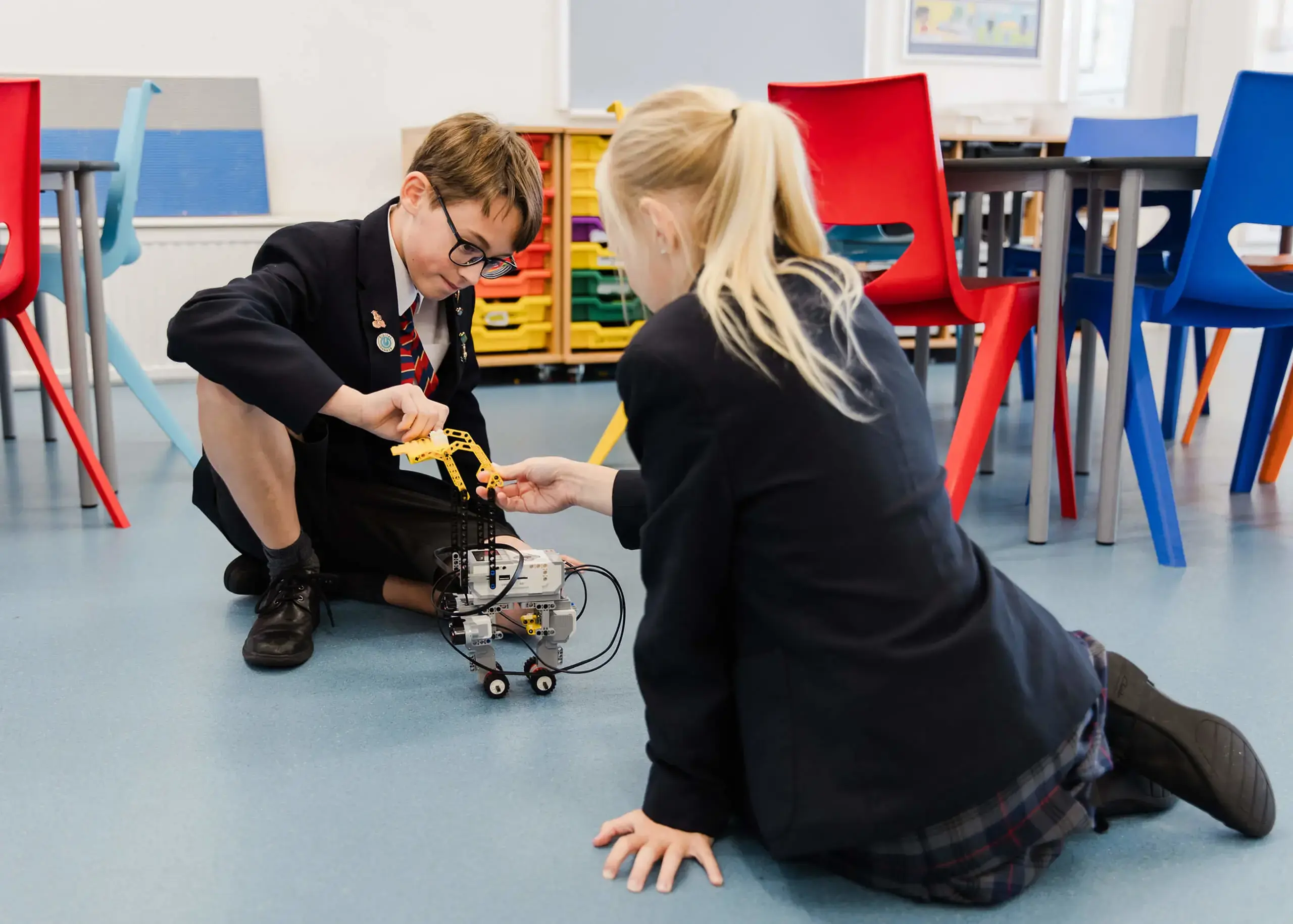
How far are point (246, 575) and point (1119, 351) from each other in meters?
1.61

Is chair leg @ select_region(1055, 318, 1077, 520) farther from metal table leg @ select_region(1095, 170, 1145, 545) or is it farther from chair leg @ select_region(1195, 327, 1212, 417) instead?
chair leg @ select_region(1195, 327, 1212, 417)

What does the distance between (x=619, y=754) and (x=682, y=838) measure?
0.26 m

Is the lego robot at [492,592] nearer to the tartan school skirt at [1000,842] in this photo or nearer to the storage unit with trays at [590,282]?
the tartan school skirt at [1000,842]

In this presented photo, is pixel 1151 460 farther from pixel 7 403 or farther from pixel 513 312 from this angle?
pixel 7 403

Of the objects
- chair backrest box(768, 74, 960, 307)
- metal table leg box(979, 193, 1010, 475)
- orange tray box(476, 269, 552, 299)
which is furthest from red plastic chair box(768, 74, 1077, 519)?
orange tray box(476, 269, 552, 299)

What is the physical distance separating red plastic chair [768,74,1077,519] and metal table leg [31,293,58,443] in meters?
2.11

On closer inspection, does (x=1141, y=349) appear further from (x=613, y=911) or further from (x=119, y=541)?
(x=119, y=541)

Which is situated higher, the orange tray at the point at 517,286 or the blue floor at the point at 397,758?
the orange tray at the point at 517,286

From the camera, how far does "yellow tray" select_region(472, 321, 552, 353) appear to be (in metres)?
4.14

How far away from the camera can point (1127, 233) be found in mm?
2105

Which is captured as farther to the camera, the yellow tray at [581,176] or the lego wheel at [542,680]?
the yellow tray at [581,176]

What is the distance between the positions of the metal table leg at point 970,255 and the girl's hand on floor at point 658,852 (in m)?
1.95

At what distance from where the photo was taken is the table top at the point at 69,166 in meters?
2.32

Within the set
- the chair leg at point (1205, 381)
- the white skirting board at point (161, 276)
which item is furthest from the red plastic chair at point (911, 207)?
the white skirting board at point (161, 276)
